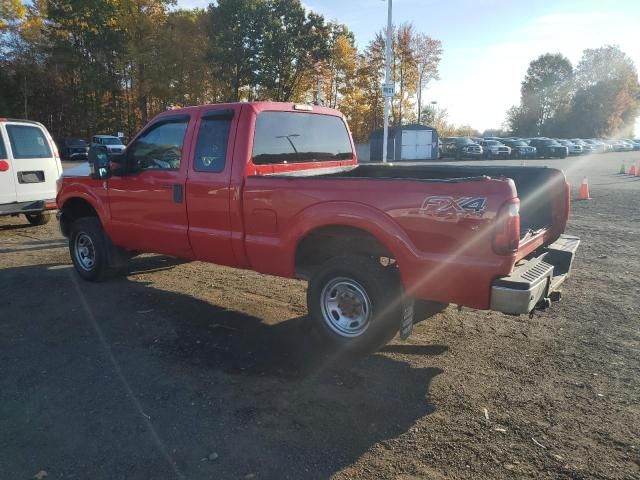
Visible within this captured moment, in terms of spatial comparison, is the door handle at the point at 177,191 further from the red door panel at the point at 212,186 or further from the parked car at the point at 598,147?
the parked car at the point at 598,147

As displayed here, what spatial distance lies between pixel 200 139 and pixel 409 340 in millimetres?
2811

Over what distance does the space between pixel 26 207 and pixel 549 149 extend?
A: 138 feet

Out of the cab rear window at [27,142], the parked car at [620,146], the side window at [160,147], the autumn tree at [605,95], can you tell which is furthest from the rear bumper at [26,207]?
the autumn tree at [605,95]

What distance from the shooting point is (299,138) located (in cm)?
521

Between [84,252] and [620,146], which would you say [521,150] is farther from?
[84,252]

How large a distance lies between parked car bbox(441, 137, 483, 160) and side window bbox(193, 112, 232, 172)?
3604cm

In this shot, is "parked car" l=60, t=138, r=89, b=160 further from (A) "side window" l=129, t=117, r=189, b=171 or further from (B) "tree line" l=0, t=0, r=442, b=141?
(A) "side window" l=129, t=117, r=189, b=171

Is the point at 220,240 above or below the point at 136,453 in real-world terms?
above

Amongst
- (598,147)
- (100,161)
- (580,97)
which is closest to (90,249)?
(100,161)

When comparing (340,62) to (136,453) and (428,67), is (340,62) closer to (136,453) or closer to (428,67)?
(428,67)

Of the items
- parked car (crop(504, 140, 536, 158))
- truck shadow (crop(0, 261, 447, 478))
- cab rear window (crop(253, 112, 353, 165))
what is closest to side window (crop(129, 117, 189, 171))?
cab rear window (crop(253, 112, 353, 165))

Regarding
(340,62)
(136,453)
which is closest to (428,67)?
(340,62)

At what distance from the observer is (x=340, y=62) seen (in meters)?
45.1

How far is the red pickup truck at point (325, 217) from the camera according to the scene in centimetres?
334
